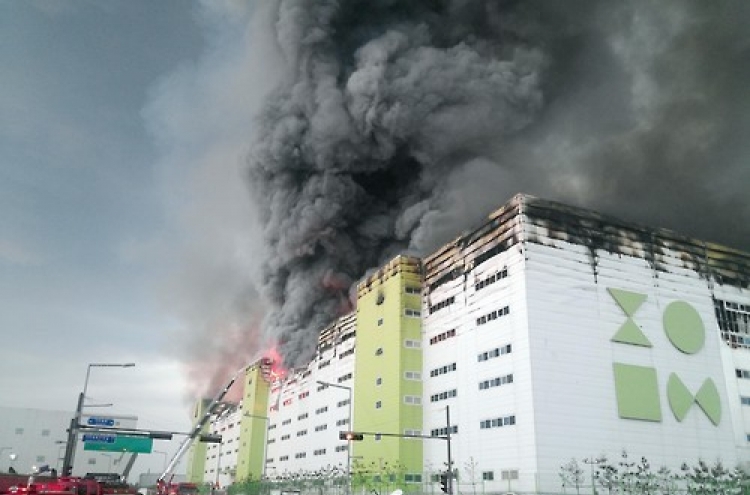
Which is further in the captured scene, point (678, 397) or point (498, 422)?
point (678, 397)

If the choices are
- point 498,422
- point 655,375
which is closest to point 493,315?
point 498,422

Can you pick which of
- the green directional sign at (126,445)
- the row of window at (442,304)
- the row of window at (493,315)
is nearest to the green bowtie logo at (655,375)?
the row of window at (493,315)

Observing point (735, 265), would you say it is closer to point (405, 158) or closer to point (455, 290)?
point (455, 290)

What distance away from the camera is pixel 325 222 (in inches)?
3711

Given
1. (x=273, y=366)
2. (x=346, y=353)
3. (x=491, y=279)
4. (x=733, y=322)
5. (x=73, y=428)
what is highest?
(x=273, y=366)

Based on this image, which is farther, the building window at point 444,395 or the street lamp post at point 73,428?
the building window at point 444,395

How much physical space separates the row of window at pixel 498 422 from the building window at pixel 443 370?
309 inches

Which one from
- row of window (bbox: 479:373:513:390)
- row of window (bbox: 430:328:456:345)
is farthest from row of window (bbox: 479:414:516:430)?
row of window (bbox: 430:328:456:345)

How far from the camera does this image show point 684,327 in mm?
60094

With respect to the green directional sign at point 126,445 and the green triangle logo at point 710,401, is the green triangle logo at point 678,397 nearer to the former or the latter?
the green triangle logo at point 710,401

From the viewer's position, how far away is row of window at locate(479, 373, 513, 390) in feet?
180

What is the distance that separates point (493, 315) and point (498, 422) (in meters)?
9.52

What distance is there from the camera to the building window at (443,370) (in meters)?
63.9

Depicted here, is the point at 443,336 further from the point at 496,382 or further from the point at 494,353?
the point at 496,382
